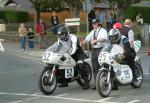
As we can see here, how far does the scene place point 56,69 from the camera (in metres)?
12.8

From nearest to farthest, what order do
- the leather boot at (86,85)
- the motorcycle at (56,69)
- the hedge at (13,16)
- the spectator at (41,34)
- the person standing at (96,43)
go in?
1. the motorcycle at (56,69)
2. the person standing at (96,43)
3. the leather boot at (86,85)
4. the spectator at (41,34)
5. the hedge at (13,16)

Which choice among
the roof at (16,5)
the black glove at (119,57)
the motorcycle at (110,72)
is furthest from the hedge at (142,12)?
the black glove at (119,57)

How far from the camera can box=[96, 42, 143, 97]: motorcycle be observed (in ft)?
39.0

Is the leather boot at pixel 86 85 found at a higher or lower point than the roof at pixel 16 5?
lower

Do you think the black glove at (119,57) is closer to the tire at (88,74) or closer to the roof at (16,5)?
the tire at (88,74)

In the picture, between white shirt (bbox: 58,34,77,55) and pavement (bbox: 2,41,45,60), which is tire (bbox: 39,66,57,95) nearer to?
white shirt (bbox: 58,34,77,55)

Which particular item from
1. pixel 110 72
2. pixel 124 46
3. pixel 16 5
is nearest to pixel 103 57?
pixel 110 72

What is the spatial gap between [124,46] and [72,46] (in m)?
1.32

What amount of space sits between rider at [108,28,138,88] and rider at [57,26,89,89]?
102cm

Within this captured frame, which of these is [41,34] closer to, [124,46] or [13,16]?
[124,46]

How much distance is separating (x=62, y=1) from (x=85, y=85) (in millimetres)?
20366

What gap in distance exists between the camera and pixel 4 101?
11727mm

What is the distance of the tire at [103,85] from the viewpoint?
11.8 metres

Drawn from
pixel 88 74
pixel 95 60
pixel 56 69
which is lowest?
pixel 88 74
